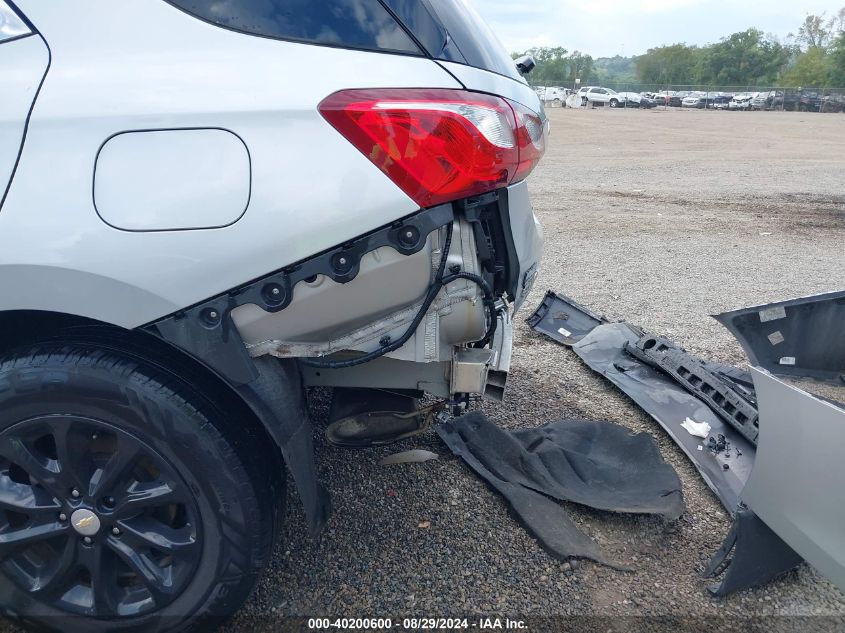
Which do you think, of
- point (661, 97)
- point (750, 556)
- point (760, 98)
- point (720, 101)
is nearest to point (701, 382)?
point (750, 556)

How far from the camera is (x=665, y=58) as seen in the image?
99.1 metres

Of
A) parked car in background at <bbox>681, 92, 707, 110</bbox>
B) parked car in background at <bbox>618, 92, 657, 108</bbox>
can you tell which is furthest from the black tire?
parked car in background at <bbox>681, 92, 707, 110</bbox>

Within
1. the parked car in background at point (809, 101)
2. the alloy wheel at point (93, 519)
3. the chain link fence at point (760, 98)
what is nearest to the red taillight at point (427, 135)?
the alloy wheel at point (93, 519)

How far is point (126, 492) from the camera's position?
6.27ft

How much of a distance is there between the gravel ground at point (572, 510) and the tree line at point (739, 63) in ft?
224

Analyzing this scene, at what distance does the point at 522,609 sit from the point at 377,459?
3.46 ft

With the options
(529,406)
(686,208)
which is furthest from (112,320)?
(686,208)

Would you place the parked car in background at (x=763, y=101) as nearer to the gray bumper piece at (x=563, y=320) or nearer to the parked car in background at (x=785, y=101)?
the parked car in background at (x=785, y=101)

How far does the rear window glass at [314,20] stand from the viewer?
1706 millimetres

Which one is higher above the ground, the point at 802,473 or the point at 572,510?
the point at 802,473

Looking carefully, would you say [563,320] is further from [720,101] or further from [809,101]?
[720,101]

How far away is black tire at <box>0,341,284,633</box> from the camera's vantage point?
1.80m

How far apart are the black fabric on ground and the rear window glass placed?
1845mm

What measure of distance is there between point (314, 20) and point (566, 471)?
2153 millimetres
